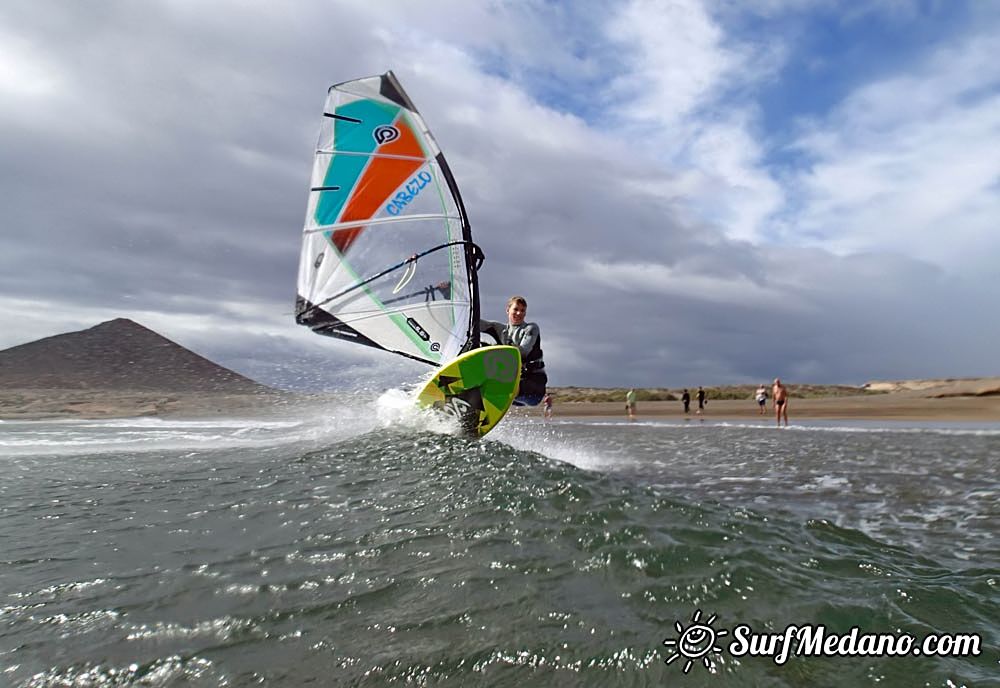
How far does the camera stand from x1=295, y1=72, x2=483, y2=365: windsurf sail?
30.6 feet

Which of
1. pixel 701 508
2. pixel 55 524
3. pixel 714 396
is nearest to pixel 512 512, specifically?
pixel 701 508

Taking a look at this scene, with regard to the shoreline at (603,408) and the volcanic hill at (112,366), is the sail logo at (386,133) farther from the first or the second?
the volcanic hill at (112,366)

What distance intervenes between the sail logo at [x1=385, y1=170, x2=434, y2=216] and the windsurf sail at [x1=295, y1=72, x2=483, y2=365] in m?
0.02

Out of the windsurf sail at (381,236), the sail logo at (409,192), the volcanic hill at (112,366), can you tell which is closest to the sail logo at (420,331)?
the windsurf sail at (381,236)

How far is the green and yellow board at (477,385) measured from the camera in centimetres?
829

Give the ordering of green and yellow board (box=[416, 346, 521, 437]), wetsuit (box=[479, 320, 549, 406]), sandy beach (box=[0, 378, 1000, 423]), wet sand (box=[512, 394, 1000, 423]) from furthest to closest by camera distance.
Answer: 1. sandy beach (box=[0, 378, 1000, 423])
2. wet sand (box=[512, 394, 1000, 423])
3. wetsuit (box=[479, 320, 549, 406])
4. green and yellow board (box=[416, 346, 521, 437])

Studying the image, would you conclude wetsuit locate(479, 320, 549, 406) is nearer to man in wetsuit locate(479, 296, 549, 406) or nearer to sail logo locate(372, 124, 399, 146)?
man in wetsuit locate(479, 296, 549, 406)

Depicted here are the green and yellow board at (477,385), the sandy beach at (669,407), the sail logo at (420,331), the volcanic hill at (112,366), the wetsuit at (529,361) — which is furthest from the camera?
the volcanic hill at (112,366)

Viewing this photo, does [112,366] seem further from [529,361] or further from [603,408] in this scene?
[529,361]

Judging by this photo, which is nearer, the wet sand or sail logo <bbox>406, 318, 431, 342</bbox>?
sail logo <bbox>406, 318, 431, 342</bbox>

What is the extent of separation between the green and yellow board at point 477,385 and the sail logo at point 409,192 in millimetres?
2955

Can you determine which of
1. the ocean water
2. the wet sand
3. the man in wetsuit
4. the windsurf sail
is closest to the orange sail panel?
the windsurf sail

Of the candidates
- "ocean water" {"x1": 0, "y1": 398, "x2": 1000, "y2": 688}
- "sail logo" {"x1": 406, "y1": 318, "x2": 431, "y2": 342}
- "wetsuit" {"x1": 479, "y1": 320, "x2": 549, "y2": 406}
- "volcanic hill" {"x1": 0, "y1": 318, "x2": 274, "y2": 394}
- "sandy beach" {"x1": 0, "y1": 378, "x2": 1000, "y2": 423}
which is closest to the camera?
"ocean water" {"x1": 0, "y1": 398, "x2": 1000, "y2": 688}

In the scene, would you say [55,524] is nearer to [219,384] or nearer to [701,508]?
[701,508]
